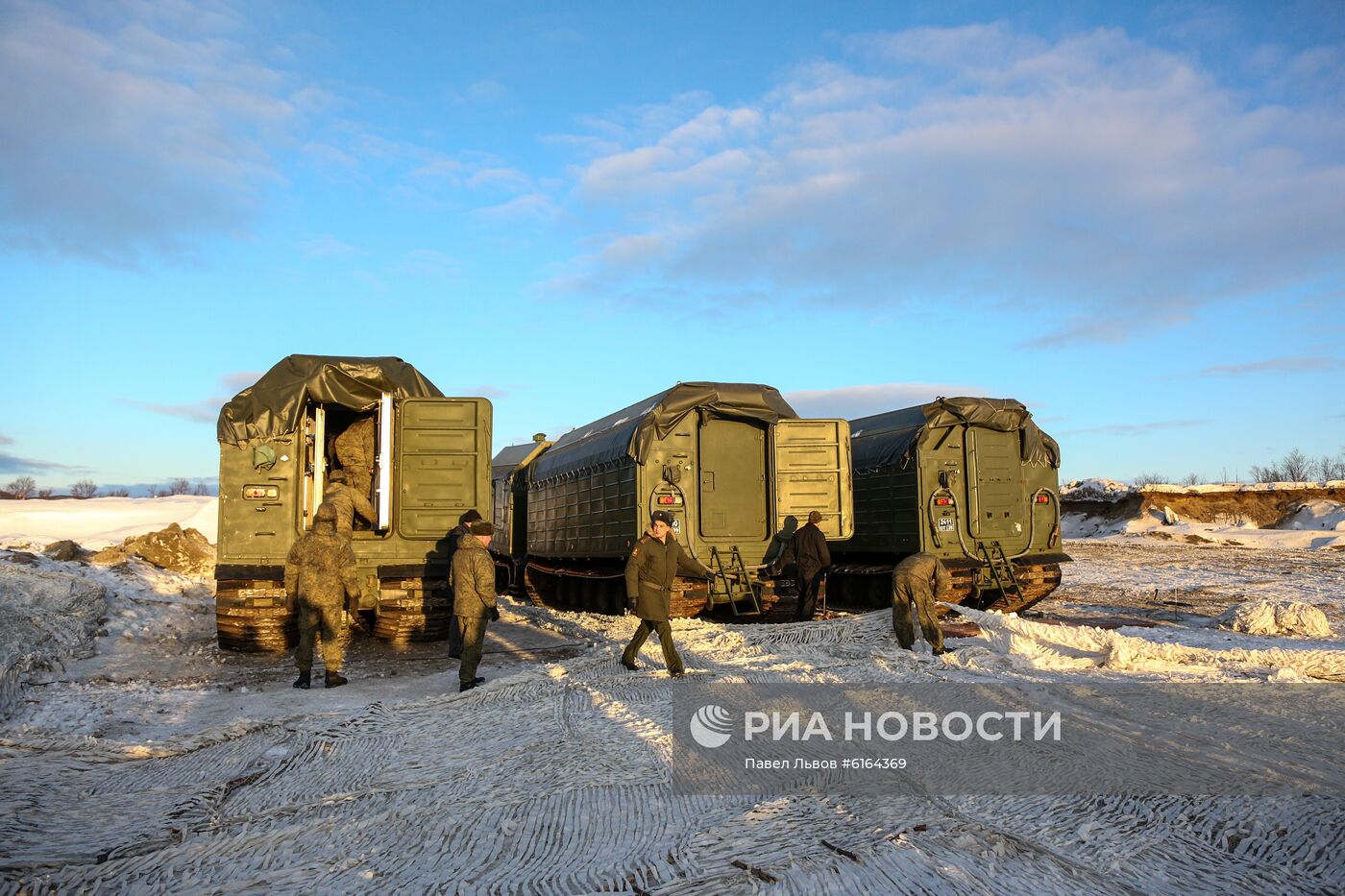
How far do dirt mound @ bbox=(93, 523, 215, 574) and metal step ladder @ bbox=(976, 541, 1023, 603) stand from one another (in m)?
16.4

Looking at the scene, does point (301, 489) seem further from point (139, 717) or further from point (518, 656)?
point (139, 717)

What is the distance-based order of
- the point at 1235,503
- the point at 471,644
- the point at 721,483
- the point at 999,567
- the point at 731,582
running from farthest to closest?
the point at 1235,503 < the point at 999,567 < the point at 721,483 < the point at 731,582 < the point at 471,644

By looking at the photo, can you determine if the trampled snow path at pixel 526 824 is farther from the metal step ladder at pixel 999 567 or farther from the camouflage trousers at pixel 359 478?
the metal step ladder at pixel 999 567

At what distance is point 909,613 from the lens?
819 centimetres

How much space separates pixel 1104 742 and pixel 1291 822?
3.81 ft

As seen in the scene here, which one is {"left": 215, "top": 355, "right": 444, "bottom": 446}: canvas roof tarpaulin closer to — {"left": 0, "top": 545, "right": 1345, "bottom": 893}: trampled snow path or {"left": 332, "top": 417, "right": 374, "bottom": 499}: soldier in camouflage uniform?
{"left": 332, "top": 417, "right": 374, "bottom": 499}: soldier in camouflage uniform

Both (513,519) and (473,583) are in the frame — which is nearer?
(473,583)

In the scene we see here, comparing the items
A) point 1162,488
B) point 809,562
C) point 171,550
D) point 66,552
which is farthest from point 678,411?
point 1162,488

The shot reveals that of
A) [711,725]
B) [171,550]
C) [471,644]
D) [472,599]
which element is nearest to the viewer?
[711,725]

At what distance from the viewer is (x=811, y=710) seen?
5387 millimetres

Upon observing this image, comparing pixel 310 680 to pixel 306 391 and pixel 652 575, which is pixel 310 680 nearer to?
pixel 652 575

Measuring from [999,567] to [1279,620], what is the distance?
367 cm

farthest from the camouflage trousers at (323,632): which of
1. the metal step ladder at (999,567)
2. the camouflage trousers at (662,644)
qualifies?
the metal step ladder at (999,567)

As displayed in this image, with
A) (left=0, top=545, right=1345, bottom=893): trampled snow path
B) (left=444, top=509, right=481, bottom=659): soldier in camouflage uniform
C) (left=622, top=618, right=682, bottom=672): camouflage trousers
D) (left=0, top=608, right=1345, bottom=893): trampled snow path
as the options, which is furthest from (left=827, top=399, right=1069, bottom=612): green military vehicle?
(left=0, top=608, right=1345, bottom=893): trampled snow path
